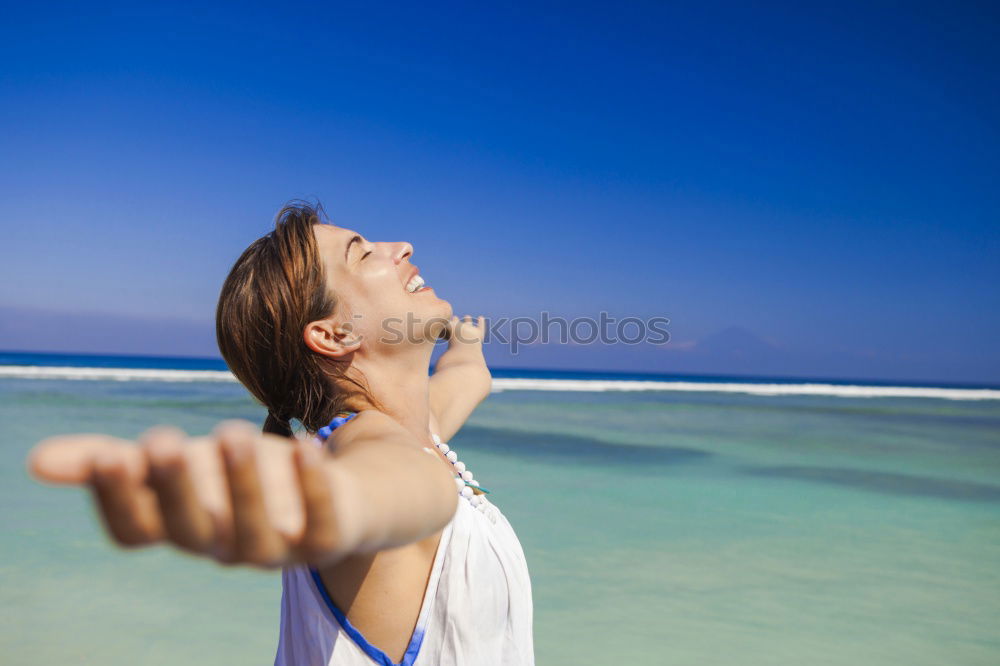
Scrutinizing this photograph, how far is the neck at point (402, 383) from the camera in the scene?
200cm

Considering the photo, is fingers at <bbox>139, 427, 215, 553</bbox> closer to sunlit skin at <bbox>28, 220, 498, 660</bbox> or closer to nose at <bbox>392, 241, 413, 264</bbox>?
sunlit skin at <bbox>28, 220, 498, 660</bbox>

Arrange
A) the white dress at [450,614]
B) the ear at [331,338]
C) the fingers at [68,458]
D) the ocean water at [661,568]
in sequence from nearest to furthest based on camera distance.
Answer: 1. the fingers at [68,458]
2. the white dress at [450,614]
3. the ear at [331,338]
4. the ocean water at [661,568]

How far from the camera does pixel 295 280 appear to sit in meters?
1.92

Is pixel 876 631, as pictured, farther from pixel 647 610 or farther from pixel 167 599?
pixel 167 599

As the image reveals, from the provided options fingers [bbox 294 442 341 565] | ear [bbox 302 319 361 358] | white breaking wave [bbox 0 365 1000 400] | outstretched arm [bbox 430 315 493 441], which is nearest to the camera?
fingers [bbox 294 442 341 565]

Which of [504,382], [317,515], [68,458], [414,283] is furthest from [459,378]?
[504,382]

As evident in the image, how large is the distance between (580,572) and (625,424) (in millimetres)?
7868

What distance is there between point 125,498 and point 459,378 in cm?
227

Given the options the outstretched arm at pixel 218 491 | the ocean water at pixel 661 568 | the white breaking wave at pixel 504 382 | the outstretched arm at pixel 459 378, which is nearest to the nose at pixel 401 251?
the outstretched arm at pixel 459 378

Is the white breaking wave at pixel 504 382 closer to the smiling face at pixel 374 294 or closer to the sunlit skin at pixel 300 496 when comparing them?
the smiling face at pixel 374 294

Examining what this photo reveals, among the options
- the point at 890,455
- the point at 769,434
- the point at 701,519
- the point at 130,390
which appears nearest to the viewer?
the point at 701,519

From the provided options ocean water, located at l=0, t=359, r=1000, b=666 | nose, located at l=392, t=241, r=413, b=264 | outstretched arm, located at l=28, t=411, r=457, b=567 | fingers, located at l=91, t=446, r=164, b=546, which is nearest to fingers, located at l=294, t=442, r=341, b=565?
outstretched arm, located at l=28, t=411, r=457, b=567

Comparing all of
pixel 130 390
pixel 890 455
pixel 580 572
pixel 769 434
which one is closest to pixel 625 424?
pixel 769 434

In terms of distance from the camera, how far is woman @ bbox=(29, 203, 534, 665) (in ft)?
2.42
